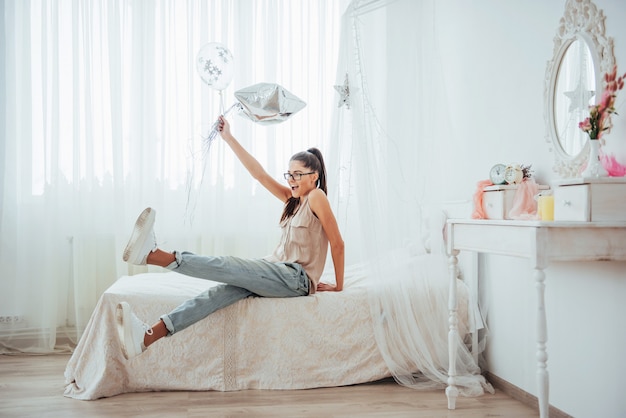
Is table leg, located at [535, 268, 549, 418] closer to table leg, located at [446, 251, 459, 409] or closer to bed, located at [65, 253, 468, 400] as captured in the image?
table leg, located at [446, 251, 459, 409]

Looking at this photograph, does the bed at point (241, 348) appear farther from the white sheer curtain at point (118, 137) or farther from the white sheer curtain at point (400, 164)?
the white sheer curtain at point (118, 137)

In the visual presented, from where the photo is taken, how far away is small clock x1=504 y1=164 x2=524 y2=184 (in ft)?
8.06

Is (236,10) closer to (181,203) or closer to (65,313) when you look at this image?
(181,203)

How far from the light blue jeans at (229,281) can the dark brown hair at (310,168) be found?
0.36 m

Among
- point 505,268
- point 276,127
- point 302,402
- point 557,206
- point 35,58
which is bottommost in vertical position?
point 302,402

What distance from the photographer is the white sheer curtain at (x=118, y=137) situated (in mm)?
3686

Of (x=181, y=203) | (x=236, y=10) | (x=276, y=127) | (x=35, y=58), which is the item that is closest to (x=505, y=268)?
(x=276, y=127)

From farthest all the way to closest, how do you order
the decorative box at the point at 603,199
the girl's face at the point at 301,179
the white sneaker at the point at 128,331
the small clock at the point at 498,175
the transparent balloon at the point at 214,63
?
the transparent balloon at the point at 214,63
the girl's face at the point at 301,179
the small clock at the point at 498,175
the white sneaker at the point at 128,331
the decorative box at the point at 603,199

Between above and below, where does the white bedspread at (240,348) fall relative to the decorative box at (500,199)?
below

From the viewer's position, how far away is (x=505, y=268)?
2.78m

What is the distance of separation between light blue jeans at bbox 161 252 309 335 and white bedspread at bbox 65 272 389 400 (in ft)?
0.19

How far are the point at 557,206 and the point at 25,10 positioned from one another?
335 centimetres

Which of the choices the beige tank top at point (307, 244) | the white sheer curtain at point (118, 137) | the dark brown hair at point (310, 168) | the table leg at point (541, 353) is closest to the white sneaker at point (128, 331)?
the beige tank top at point (307, 244)

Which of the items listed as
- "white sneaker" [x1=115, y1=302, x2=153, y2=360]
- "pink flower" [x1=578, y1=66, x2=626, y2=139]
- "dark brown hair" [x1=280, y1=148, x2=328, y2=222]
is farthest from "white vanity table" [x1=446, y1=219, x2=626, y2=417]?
"white sneaker" [x1=115, y1=302, x2=153, y2=360]
